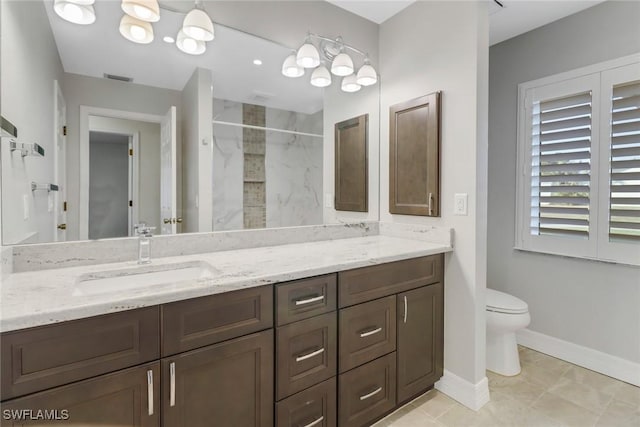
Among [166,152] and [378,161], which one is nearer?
[166,152]

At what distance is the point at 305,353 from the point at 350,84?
5.78 feet

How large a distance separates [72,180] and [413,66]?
2040mm

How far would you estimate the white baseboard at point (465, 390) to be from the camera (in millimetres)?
1824

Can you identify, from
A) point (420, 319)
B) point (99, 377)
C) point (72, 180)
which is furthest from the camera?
point (420, 319)

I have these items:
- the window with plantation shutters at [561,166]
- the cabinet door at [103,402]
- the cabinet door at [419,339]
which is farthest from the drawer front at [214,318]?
the window with plantation shutters at [561,166]

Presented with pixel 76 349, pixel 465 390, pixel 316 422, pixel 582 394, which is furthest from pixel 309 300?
pixel 582 394

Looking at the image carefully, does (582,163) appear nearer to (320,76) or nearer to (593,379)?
(593,379)

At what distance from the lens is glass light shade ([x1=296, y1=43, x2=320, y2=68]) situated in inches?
74.9

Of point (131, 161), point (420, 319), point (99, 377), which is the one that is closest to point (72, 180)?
point (131, 161)

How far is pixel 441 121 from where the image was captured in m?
1.96

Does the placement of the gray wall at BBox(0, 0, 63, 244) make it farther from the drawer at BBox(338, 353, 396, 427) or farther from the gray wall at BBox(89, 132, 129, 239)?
the drawer at BBox(338, 353, 396, 427)

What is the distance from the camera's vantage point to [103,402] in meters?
0.93

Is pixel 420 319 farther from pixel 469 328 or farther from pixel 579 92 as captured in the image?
pixel 579 92

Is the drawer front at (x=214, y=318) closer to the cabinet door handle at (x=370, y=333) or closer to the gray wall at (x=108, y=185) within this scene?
the cabinet door handle at (x=370, y=333)
